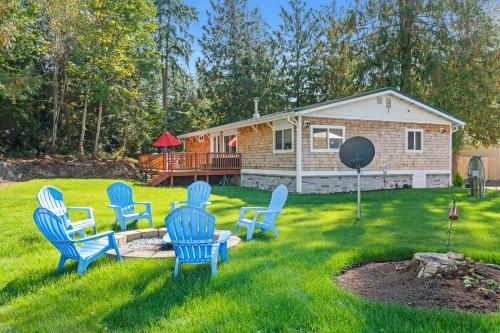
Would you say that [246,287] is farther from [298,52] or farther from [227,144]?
[298,52]

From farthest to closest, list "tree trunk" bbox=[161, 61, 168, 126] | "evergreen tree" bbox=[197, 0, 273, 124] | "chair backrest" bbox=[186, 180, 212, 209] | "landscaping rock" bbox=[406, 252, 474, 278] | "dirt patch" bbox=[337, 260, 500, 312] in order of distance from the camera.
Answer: "evergreen tree" bbox=[197, 0, 273, 124] < "tree trunk" bbox=[161, 61, 168, 126] < "chair backrest" bbox=[186, 180, 212, 209] < "landscaping rock" bbox=[406, 252, 474, 278] < "dirt patch" bbox=[337, 260, 500, 312]

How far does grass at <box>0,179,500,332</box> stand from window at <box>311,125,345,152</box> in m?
6.77

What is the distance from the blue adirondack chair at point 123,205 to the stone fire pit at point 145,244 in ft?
2.52

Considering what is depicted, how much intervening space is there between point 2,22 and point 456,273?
17.6 meters

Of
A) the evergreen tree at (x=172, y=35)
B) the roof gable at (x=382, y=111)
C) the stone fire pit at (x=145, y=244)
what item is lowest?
Answer: the stone fire pit at (x=145, y=244)

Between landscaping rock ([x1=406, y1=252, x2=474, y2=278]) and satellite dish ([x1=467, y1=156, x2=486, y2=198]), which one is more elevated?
satellite dish ([x1=467, y1=156, x2=486, y2=198])

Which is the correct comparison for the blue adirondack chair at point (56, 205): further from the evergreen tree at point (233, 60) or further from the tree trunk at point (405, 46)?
the evergreen tree at point (233, 60)

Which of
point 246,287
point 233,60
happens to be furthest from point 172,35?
point 246,287

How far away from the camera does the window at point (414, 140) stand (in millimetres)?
16703

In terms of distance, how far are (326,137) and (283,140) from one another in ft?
5.80

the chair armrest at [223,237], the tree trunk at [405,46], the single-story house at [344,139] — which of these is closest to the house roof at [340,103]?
the single-story house at [344,139]

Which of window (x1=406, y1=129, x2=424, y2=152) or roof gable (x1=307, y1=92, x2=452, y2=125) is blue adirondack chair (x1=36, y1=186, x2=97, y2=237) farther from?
window (x1=406, y1=129, x2=424, y2=152)

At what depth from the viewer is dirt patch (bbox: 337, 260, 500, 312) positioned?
369cm

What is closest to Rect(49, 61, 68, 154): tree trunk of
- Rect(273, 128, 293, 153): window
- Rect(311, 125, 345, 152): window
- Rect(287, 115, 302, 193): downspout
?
Rect(273, 128, 293, 153): window
